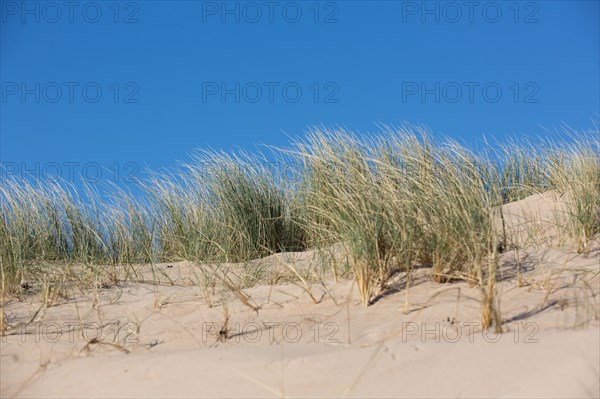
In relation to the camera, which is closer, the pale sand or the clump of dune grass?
the pale sand

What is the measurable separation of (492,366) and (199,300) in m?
→ 1.66

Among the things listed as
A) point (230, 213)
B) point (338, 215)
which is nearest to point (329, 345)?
point (338, 215)

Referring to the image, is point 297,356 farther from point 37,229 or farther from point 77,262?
point 37,229

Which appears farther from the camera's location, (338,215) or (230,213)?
(230,213)

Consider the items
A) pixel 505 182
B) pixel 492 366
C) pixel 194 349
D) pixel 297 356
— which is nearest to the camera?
pixel 492 366

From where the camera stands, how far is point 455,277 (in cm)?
321

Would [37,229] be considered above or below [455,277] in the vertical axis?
above

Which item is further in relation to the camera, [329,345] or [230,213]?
[230,213]

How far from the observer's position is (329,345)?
257cm

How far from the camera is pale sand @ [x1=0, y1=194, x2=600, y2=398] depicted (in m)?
2.20

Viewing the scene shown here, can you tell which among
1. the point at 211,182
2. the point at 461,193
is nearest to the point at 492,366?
the point at 461,193

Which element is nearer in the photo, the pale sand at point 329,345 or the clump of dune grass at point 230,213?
the pale sand at point 329,345

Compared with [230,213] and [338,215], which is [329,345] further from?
[230,213]

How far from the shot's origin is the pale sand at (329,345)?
220 cm
